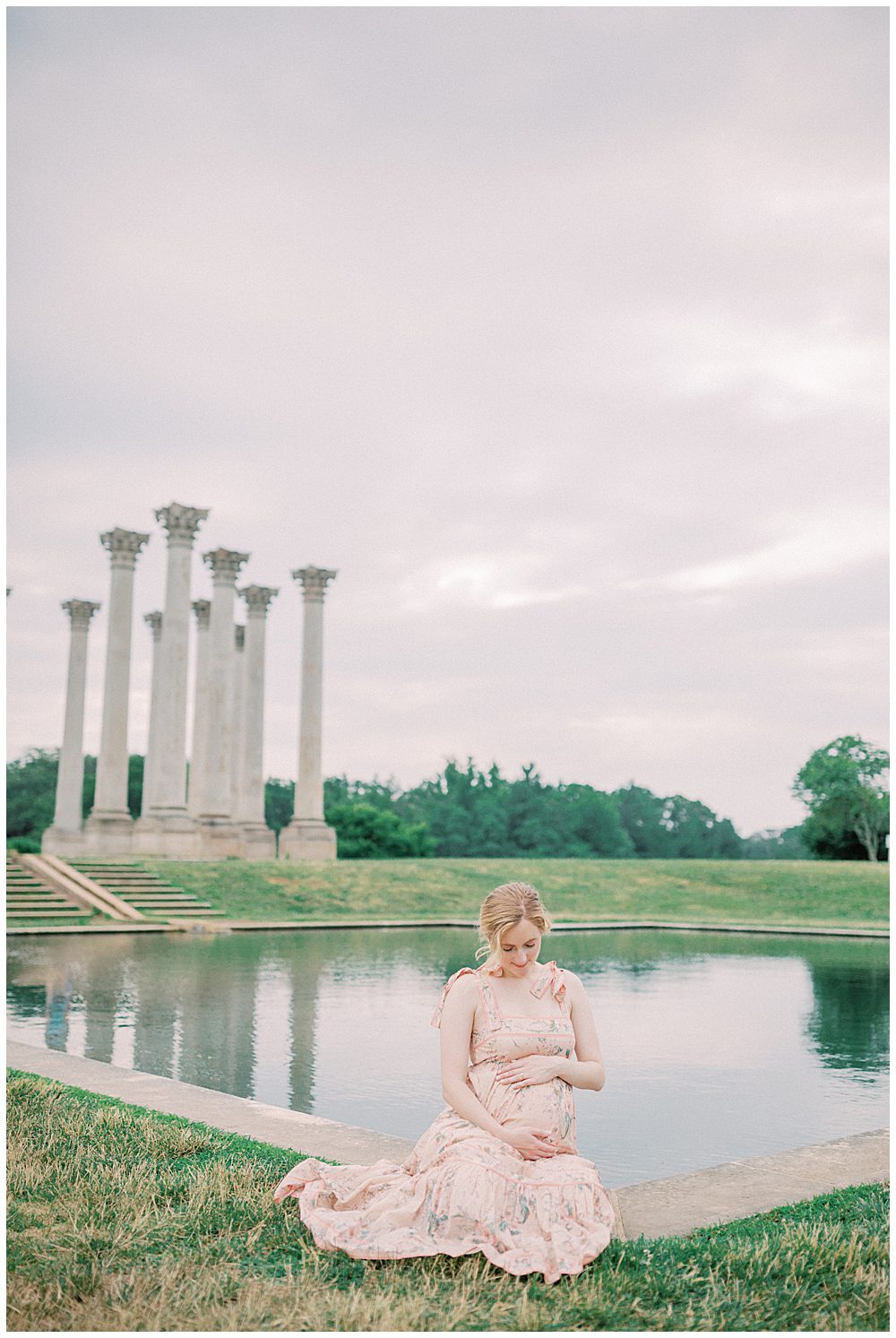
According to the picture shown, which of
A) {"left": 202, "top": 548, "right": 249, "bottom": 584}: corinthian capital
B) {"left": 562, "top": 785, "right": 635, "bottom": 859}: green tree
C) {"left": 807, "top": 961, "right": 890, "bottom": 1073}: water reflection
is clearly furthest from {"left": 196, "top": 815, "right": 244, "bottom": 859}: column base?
{"left": 562, "top": 785, "right": 635, "bottom": 859}: green tree

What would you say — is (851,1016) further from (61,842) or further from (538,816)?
(538,816)

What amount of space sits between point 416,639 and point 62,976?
94.6 meters

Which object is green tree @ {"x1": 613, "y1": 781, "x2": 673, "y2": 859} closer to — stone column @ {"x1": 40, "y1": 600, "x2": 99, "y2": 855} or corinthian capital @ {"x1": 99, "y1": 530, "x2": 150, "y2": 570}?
stone column @ {"x1": 40, "y1": 600, "x2": 99, "y2": 855}

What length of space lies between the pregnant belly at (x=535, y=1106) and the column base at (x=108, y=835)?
55.0 metres

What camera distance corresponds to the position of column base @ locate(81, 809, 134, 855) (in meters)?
60.8

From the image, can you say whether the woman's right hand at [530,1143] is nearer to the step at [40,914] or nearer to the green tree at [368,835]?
the step at [40,914]

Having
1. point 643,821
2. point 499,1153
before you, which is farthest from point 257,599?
point 643,821

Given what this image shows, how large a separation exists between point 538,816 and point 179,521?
78.3 meters

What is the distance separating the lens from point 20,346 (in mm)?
9000

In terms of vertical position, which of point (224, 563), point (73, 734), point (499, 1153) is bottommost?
point (499, 1153)

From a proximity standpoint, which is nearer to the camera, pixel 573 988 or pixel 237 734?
pixel 573 988

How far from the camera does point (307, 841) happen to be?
65875 millimetres

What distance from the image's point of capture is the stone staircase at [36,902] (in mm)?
41438

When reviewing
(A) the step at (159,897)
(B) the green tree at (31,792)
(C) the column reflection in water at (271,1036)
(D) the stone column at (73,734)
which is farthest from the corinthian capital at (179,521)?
(B) the green tree at (31,792)
